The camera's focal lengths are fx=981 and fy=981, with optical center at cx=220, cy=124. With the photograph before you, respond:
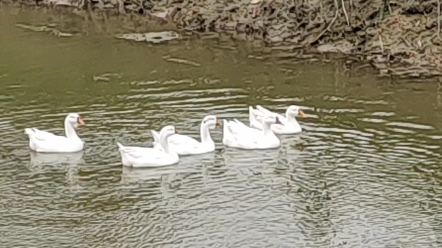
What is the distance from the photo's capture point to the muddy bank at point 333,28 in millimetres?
19562

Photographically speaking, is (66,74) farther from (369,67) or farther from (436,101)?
(436,101)

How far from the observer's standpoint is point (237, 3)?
24.0 meters

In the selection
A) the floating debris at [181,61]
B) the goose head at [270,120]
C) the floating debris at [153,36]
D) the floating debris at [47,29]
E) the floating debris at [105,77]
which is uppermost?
the floating debris at [47,29]

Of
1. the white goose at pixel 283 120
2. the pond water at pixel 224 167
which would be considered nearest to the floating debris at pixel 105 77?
the pond water at pixel 224 167

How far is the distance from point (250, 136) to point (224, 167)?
0.97 m

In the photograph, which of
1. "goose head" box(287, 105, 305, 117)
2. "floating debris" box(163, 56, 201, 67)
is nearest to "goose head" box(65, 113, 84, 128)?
"goose head" box(287, 105, 305, 117)

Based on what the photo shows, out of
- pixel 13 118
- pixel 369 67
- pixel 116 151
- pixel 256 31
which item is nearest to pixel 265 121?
pixel 116 151

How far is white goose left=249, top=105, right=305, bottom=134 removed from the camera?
14.7m

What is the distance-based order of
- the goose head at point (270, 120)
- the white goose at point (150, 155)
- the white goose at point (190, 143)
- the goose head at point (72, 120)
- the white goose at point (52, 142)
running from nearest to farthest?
the white goose at point (150, 155), the white goose at point (190, 143), the white goose at point (52, 142), the goose head at point (72, 120), the goose head at point (270, 120)

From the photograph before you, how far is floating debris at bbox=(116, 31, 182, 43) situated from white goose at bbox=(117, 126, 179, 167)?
9438 mm

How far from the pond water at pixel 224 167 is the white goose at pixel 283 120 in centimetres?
15

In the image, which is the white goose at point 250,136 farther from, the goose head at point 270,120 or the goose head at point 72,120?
the goose head at point 72,120

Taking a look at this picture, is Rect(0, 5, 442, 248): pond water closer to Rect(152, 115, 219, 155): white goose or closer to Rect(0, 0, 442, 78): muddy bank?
Rect(152, 115, 219, 155): white goose

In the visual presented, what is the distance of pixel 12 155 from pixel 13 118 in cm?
198
